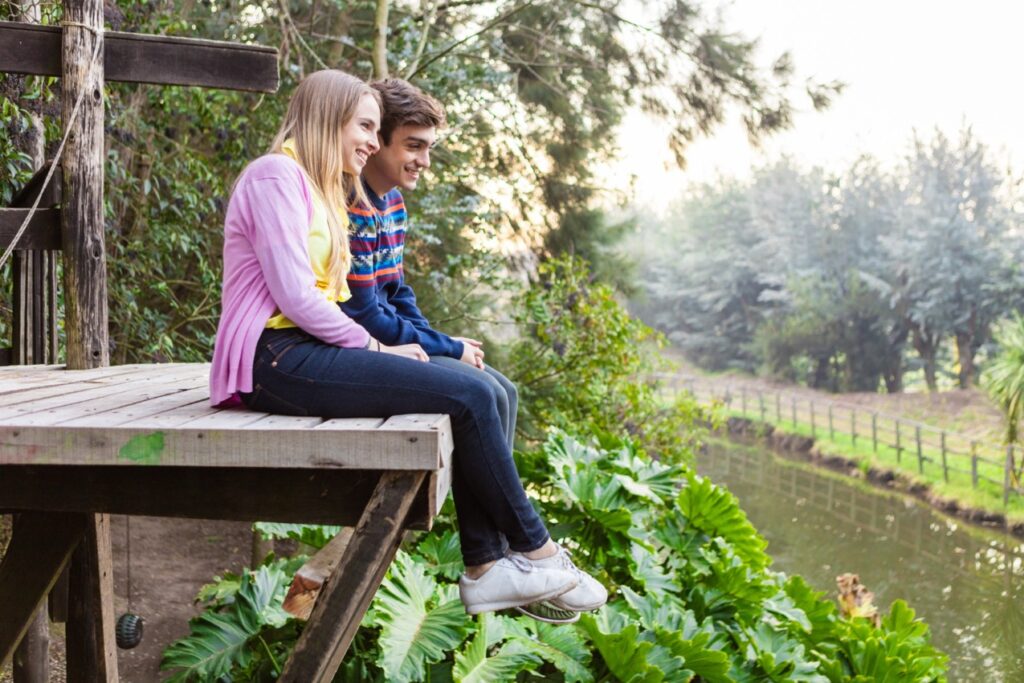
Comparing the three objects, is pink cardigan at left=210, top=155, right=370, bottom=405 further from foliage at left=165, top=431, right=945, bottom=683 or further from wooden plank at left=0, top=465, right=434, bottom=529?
foliage at left=165, top=431, right=945, bottom=683

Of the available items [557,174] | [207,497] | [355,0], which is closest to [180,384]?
[207,497]

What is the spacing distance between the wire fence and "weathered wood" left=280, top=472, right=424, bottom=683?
12028mm

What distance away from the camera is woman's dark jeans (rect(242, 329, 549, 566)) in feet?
7.23

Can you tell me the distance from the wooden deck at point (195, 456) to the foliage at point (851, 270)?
28.0 meters

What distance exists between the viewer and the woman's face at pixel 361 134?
2.41m

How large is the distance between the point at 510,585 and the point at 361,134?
1076 mm

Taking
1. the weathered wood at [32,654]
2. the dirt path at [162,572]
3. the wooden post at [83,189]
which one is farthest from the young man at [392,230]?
the dirt path at [162,572]

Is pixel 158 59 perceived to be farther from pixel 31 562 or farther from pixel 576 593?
pixel 576 593

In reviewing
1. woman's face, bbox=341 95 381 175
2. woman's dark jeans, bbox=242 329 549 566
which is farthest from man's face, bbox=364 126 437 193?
woman's dark jeans, bbox=242 329 549 566

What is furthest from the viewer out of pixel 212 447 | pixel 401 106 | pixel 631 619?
pixel 631 619

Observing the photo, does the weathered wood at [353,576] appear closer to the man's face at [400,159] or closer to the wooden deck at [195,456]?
the wooden deck at [195,456]

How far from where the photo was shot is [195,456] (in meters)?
2.00

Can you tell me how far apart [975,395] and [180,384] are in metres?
28.0

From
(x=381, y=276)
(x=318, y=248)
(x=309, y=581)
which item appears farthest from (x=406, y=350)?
(x=309, y=581)
